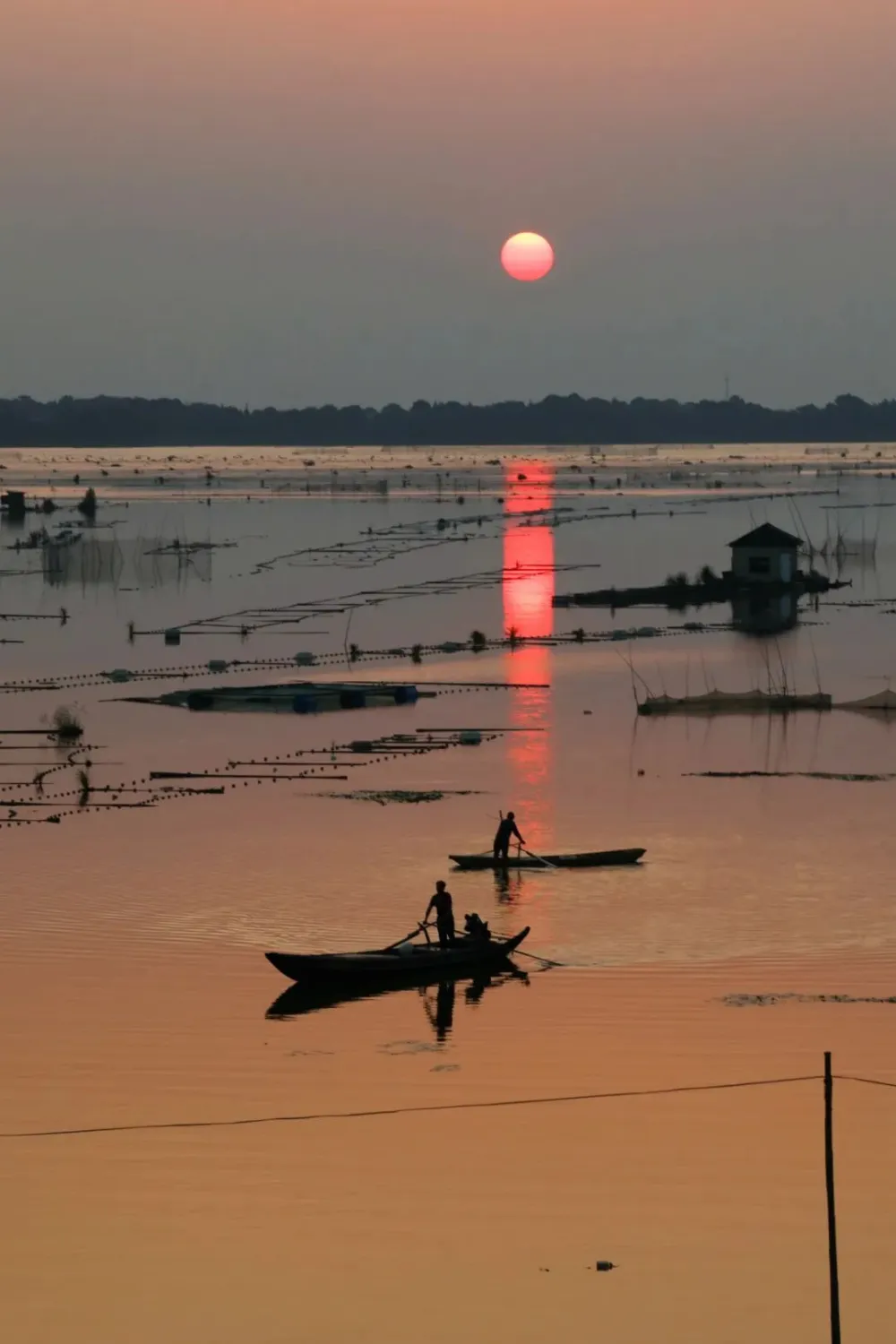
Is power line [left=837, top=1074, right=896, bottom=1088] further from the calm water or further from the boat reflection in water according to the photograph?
the boat reflection in water

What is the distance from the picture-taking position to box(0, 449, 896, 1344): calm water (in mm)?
→ 23672

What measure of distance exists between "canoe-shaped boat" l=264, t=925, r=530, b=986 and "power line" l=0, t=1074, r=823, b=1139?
6195mm

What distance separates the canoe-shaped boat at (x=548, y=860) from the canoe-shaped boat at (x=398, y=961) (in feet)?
26.9

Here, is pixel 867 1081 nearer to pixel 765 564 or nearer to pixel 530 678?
pixel 530 678

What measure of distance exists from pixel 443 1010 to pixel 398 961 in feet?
4.24

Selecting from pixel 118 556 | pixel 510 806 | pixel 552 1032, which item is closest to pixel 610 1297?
pixel 552 1032

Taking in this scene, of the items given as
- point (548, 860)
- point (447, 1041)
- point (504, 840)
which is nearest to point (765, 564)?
point (548, 860)

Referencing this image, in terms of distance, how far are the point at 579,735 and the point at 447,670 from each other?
666 inches

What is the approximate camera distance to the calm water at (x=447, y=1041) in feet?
77.7

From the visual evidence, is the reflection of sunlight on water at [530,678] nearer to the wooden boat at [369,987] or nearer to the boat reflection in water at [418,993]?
the wooden boat at [369,987]

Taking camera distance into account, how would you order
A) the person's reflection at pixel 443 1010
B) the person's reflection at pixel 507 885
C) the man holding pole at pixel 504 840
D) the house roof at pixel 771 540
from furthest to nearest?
the house roof at pixel 771 540, the man holding pole at pixel 504 840, the person's reflection at pixel 507 885, the person's reflection at pixel 443 1010

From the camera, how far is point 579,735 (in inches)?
2643

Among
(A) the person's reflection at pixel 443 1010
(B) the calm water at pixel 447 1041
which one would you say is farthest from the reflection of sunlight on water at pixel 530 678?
(A) the person's reflection at pixel 443 1010

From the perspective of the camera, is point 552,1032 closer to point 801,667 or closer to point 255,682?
point 255,682
